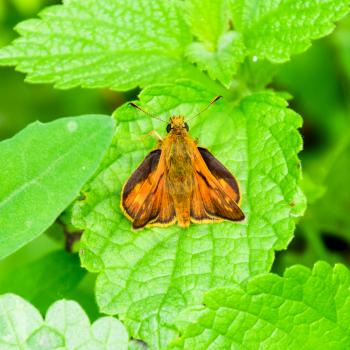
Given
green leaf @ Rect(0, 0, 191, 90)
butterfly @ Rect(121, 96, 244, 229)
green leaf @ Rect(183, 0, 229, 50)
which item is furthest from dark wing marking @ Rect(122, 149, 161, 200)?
green leaf @ Rect(183, 0, 229, 50)

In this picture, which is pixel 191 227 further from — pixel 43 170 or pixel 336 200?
pixel 336 200

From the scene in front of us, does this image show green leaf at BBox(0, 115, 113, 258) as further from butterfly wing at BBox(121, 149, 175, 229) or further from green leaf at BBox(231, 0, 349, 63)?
green leaf at BBox(231, 0, 349, 63)

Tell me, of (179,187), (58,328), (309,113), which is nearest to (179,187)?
(179,187)

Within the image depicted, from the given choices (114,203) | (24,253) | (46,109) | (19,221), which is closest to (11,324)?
(19,221)

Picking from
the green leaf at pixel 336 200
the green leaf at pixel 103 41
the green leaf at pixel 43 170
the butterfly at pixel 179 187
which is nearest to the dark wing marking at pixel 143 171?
the butterfly at pixel 179 187

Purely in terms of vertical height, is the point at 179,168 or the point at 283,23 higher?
the point at 283,23

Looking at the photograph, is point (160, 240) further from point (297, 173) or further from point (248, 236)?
point (297, 173)
